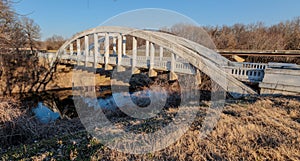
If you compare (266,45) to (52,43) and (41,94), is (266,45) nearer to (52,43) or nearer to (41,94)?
(41,94)

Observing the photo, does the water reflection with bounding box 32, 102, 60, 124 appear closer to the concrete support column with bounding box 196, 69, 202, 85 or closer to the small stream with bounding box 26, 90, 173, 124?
the small stream with bounding box 26, 90, 173, 124

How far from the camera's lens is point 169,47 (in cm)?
938

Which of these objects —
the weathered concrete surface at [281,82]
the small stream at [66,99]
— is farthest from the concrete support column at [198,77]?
the weathered concrete surface at [281,82]

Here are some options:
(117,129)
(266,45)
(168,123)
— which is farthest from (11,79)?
(266,45)

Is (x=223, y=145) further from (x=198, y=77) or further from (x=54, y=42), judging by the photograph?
(x=54, y=42)

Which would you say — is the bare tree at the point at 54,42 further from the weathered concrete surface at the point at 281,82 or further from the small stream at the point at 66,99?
the weathered concrete surface at the point at 281,82

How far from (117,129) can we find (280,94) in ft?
19.6

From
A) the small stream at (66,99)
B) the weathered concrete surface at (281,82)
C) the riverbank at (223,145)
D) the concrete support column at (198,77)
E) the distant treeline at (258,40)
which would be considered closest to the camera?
the riverbank at (223,145)

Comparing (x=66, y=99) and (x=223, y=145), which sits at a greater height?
(x=223, y=145)

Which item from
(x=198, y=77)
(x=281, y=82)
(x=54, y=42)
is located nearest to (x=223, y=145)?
(x=281, y=82)

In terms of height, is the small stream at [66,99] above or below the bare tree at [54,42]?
below

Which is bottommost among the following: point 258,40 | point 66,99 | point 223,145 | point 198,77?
point 66,99

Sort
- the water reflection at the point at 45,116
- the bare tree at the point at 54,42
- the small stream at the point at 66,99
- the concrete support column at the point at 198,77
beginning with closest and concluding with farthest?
the water reflection at the point at 45,116 → the concrete support column at the point at 198,77 → the small stream at the point at 66,99 → the bare tree at the point at 54,42

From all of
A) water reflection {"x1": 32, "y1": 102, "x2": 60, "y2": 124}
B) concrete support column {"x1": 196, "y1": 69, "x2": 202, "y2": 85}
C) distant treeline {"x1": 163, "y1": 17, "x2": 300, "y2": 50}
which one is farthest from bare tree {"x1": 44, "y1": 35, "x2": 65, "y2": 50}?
concrete support column {"x1": 196, "y1": 69, "x2": 202, "y2": 85}
